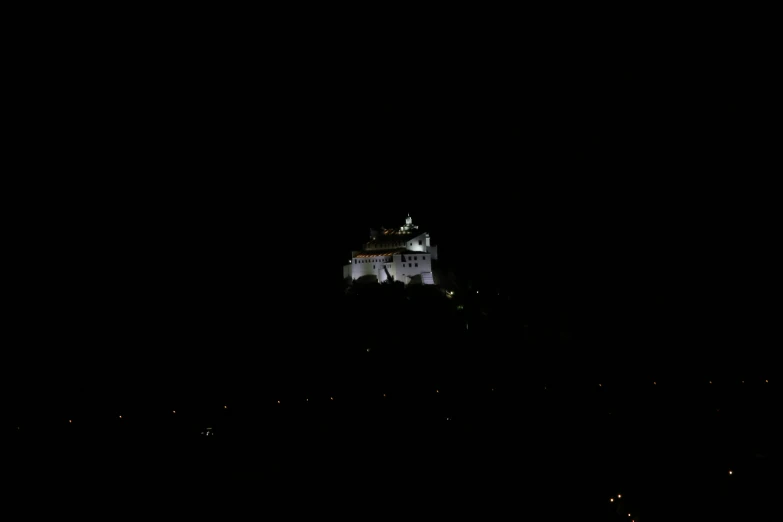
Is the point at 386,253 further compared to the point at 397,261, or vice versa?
the point at 386,253

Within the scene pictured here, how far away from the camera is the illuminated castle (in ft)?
89.0

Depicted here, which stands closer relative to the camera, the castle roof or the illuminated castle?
the illuminated castle

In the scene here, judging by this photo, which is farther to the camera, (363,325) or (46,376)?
(363,325)

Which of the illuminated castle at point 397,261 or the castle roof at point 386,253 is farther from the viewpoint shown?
the castle roof at point 386,253

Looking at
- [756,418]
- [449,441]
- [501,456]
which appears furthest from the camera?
[756,418]

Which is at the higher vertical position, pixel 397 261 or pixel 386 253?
pixel 386 253

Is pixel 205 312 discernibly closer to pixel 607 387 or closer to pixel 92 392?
pixel 92 392

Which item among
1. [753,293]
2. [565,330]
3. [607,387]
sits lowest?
[607,387]

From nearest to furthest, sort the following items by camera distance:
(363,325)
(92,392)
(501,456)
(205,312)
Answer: (501,456)
(92,392)
(363,325)
(205,312)

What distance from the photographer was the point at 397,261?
89.2ft

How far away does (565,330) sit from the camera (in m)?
21.6

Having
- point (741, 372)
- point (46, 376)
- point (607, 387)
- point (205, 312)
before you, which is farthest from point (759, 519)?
point (205, 312)

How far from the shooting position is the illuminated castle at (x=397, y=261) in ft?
89.0

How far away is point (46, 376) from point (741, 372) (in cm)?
2405
